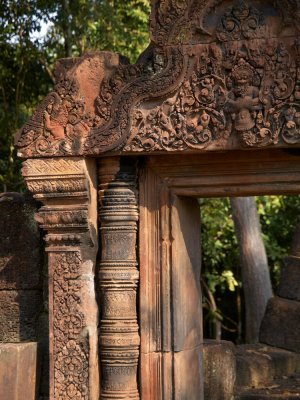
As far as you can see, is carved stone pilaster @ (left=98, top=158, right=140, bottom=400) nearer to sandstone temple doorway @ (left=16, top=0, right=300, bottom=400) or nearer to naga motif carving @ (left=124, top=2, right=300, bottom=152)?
sandstone temple doorway @ (left=16, top=0, right=300, bottom=400)

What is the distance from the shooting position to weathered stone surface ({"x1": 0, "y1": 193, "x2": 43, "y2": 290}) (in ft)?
21.1

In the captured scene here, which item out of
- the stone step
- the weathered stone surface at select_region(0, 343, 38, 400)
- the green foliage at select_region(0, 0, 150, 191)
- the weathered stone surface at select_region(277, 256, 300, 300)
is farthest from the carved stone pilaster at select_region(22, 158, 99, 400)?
the green foliage at select_region(0, 0, 150, 191)

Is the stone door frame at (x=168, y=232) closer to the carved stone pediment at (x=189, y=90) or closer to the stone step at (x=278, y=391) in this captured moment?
the carved stone pediment at (x=189, y=90)

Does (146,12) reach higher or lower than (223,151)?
higher

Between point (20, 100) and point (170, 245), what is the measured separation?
717 cm

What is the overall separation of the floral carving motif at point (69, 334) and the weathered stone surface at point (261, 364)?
10.6ft

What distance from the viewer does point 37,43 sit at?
12.7 meters

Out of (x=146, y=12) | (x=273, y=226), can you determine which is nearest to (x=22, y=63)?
(x=146, y=12)

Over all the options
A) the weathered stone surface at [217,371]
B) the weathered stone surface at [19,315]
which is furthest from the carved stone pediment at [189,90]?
the weathered stone surface at [217,371]

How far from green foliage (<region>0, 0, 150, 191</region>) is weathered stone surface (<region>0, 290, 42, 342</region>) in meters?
5.25

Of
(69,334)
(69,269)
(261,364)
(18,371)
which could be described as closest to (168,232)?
(69,269)

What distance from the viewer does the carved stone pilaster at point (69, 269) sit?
606 centimetres

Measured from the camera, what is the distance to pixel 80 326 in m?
6.08

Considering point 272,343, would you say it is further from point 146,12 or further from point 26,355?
point 146,12
